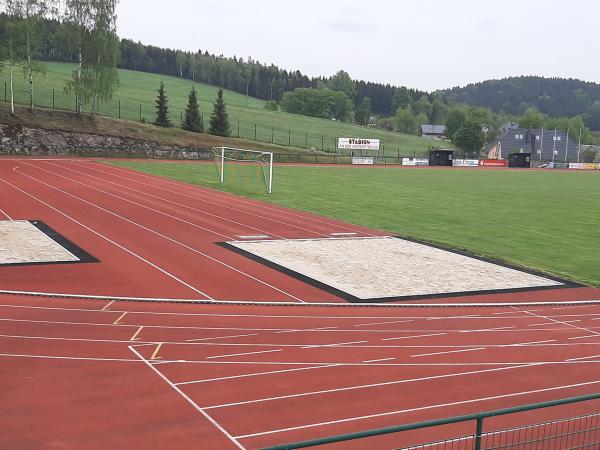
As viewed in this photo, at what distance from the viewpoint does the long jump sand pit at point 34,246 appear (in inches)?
771

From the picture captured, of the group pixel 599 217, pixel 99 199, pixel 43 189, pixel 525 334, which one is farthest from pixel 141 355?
pixel 599 217

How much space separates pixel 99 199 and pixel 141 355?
79.3 feet

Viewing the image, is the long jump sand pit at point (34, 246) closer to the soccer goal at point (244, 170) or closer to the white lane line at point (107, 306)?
the white lane line at point (107, 306)

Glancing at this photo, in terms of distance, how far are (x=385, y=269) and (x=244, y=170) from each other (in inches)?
1606

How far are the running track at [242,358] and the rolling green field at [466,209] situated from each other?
641 centimetres

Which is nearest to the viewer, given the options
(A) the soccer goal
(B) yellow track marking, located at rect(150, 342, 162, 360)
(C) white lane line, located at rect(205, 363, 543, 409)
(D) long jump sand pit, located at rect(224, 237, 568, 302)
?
(C) white lane line, located at rect(205, 363, 543, 409)

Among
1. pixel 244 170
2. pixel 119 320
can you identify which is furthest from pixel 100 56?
pixel 119 320

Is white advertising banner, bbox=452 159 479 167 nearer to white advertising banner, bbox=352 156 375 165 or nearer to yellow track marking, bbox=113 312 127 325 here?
A: white advertising banner, bbox=352 156 375 165

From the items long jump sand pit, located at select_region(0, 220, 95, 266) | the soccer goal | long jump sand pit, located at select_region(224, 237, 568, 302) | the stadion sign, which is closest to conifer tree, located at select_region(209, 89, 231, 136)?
the soccer goal

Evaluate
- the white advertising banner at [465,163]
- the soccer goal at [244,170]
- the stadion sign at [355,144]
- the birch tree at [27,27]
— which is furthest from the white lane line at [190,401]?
the white advertising banner at [465,163]

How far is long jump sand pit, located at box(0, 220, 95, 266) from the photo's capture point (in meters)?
19.6

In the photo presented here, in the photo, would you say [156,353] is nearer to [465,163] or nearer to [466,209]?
→ [466,209]

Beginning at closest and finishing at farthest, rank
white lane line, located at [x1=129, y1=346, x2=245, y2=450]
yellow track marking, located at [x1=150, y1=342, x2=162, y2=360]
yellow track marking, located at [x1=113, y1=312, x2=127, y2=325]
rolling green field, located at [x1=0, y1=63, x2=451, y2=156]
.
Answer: white lane line, located at [x1=129, y1=346, x2=245, y2=450], yellow track marking, located at [x1=150, y1=342, x2=162, y2=360], yellow track marking, located at [x1=113, y1=312, x2=127, y2=325], rolling green field, located at [x1=0, y1=63, x2=451, y2=156]

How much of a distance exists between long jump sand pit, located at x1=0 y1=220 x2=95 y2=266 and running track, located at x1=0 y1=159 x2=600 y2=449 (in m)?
0.92
